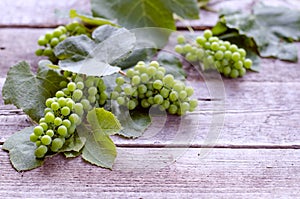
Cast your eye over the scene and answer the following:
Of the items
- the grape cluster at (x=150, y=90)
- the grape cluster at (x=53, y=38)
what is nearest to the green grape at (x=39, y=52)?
the grape cluster at (x=53, y=38)

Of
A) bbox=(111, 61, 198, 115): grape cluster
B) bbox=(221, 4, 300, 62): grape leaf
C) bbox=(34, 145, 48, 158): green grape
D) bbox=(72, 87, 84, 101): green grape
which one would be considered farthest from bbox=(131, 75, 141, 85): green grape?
bbox=(221, 4, 300, 62): grape leaf

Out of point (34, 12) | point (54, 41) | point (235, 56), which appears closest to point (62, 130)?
point (54, 41)

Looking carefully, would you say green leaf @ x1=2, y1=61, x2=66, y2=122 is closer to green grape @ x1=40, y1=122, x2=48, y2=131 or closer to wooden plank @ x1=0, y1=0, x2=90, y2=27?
green grape @ x1=40, y1=122, x2=48, y2=131

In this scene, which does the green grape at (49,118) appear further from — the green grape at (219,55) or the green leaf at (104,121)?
Result: the green grape at (219,55)

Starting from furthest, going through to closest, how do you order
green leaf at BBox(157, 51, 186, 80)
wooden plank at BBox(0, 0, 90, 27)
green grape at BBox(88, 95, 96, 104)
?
wooden plank at BBox(0, 0, 90, 27) → green leaf at BBox(157, 51, 186, 80) → green grape at BBox(88, 95, 96, 104)

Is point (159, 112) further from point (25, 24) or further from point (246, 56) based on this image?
point (25, 24)

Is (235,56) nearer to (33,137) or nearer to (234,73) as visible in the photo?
(234,73)
